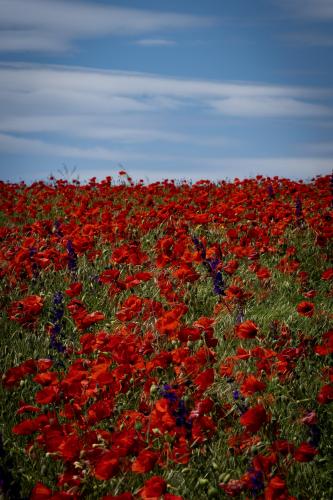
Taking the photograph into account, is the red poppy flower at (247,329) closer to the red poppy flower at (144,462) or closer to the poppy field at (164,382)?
the poppy field at (164,382)

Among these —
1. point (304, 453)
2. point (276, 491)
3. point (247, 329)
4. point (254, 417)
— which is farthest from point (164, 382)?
point (276, 491)

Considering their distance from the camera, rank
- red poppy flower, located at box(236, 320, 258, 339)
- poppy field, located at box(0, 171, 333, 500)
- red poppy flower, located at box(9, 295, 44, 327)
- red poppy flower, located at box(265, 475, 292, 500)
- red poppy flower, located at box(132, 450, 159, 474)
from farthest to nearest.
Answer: red poppy flower, located at box(9, 295, 44, 327)
red poppy flower, located at box(236, 320, 258, 339)
poppy field, located at box(0, 171, 333, 500)
red poppy flower, located at box(132, 450, 159, 474)
red poppy flower, located at box(265, 475, 292, 500)

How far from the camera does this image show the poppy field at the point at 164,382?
233 cm

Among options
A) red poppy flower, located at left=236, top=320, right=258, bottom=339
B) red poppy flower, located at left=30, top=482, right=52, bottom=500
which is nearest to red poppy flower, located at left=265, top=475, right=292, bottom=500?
red poppy flower, located at left=30, top=482, right=52, bottom=500

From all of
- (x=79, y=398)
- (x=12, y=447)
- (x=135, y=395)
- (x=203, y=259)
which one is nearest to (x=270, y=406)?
(x=135, y=395)

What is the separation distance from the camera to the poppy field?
2.33m

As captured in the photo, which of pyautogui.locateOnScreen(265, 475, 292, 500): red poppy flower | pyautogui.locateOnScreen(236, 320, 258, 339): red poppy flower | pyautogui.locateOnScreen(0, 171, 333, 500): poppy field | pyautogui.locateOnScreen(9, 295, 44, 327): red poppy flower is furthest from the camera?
pyautogui.locateOnScreen(9, 295, 44, 327): red poppy flower

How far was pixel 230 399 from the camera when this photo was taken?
118 inches

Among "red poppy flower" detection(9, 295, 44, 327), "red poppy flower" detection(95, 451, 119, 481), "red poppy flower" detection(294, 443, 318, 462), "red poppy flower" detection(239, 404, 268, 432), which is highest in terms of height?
"red poppy flower" detection(9, 295, 44, 327)

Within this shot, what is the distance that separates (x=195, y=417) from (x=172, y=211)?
4.08 metres

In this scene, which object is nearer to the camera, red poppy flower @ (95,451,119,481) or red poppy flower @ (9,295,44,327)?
red poppy flower @ (95,451,119,481)

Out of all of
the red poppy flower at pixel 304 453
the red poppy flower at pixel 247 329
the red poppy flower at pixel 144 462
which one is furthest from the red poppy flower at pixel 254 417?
the red poppy flower at pixel 247 329

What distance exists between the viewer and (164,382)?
3086mm

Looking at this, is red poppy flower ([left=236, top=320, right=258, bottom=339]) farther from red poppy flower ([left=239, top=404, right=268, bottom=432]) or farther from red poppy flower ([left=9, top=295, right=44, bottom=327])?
red poppy flower ([left=9, top=295, right=44, bottom=327])
